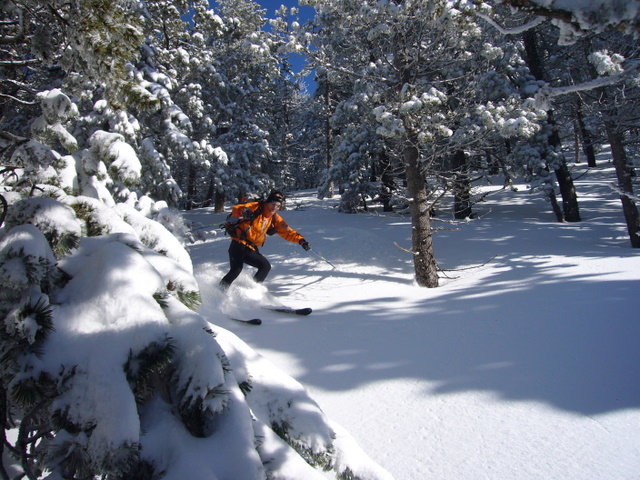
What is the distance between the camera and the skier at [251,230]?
282 inches

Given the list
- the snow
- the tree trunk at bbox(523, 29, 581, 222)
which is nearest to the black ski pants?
the snow

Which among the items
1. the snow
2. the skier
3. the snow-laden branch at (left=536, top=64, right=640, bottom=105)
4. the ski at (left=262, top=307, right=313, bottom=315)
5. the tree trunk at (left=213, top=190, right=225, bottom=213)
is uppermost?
the tree trunk at (left=213, top=190, right=225, bottom=213)

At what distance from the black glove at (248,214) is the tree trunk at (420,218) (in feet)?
11.4

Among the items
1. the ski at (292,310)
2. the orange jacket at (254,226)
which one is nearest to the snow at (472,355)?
the ski at (292,310)

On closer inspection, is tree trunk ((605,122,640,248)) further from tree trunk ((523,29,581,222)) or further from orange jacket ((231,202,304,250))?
orange jacket ((231,202,304,250))

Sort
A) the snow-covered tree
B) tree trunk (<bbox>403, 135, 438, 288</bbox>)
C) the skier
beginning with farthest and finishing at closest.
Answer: tree trunk (<bbox>403, 135, 438, 288</bbox>) → the skier → the snow-covered tree

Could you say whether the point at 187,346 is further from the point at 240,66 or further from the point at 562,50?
the point at 240,66

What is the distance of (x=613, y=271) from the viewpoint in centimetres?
731

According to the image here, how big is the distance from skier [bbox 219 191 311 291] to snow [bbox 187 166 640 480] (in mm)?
592

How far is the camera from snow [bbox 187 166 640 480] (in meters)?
2.95

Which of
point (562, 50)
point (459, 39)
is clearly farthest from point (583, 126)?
point (459, 39)

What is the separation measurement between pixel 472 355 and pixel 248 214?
178 inches

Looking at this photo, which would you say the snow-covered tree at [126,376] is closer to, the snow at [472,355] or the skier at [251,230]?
the snow at [472,355]

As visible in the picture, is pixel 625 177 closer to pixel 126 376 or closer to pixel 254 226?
pixel 254 226
